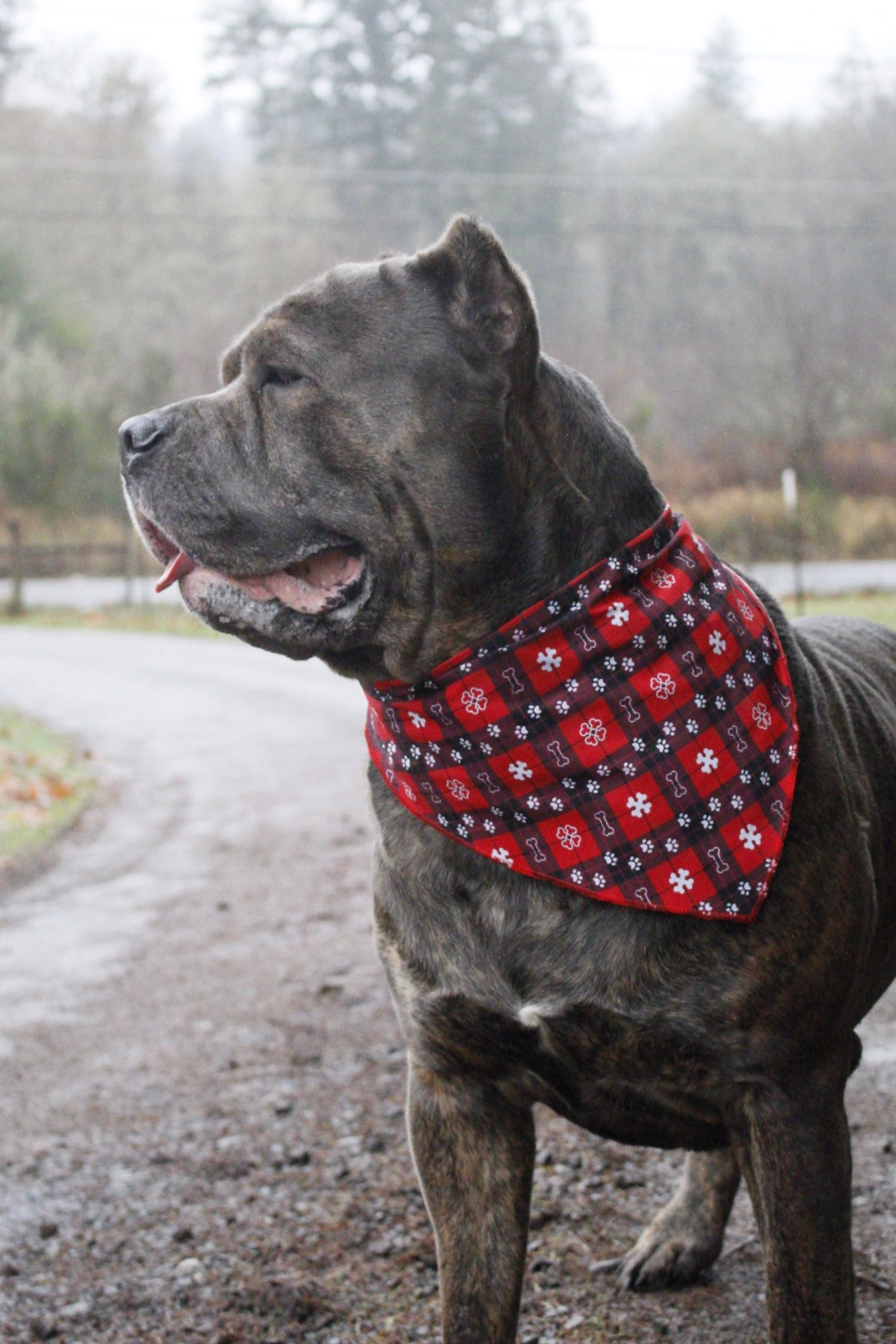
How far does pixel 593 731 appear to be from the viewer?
250cm

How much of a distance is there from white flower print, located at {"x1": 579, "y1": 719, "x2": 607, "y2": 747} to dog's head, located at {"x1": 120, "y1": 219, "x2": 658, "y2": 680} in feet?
0.80

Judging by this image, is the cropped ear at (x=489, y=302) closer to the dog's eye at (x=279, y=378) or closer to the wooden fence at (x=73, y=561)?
the dog's eye at (x=279, y=378)

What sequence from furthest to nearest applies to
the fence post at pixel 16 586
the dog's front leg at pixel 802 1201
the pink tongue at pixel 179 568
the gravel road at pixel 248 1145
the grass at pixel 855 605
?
the fence post at pixel 16 586, the grass at pixel 855 605, the gravel road at pixel 248 1145, the pink tongue at pixel 179 568, the dog's front leg at pixel 802 1201

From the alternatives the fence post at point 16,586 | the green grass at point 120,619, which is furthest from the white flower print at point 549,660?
the fence post at point 16,586

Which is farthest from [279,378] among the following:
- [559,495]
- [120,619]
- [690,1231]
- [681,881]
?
[120,619]

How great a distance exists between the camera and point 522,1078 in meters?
2.50

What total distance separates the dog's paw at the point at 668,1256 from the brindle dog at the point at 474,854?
0.56m

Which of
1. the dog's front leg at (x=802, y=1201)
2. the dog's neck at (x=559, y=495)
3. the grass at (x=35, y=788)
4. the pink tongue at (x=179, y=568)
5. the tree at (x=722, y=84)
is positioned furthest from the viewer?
the tree at (x=722, y=84)

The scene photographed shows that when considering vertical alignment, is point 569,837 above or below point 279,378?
below

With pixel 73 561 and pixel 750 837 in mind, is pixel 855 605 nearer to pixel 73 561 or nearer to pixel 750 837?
pixel 750 837

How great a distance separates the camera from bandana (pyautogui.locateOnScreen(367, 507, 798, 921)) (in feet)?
7.95

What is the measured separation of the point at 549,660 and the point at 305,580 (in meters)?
0.48

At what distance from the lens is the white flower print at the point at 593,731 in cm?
250

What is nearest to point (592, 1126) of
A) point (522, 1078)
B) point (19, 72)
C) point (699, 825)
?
point (522, 1078)
